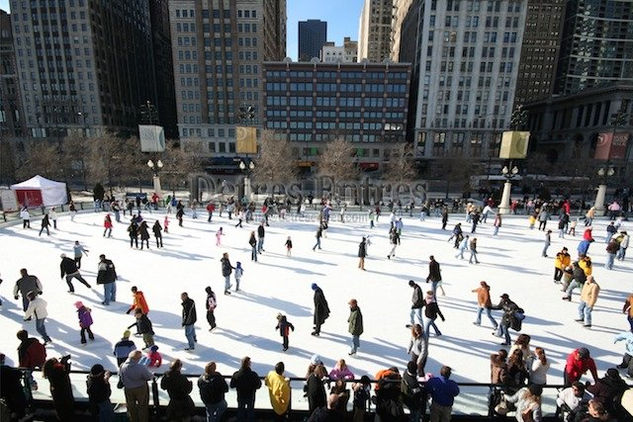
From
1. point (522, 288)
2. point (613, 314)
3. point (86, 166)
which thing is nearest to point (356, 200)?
point (522, 288)

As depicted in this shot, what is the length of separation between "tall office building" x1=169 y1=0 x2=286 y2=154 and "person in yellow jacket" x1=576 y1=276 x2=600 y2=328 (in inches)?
2384

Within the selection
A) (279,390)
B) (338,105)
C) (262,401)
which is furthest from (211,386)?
(338,105)

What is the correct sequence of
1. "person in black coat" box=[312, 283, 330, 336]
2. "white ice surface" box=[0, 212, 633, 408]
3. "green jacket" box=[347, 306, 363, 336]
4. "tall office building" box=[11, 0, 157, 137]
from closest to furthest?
"green jacket" box=[347, 306, 363, 336], "white ice surface" box=[0, 212, 633, 408], "person in black coat" box=[312, 283, 330, 336], "tall office building" box=[11, 0, 157, 137]

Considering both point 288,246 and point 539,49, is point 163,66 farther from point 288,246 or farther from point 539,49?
point 539,49

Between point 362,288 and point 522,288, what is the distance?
5928 millimetres

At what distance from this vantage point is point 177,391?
4.95 m

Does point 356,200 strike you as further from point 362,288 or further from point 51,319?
point 51,319

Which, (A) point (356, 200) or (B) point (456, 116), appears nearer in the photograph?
(A) point (356, 200)

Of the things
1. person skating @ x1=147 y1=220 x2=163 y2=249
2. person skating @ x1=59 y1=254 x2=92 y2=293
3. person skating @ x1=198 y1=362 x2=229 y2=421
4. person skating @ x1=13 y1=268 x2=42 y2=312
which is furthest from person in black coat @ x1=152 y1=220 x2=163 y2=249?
person skating @ x1=198 y1=362 x2=229 y2=421

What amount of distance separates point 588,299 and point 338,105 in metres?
61.5

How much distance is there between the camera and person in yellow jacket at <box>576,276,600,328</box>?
8.62 meters

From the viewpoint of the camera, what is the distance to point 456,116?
65.2 meters

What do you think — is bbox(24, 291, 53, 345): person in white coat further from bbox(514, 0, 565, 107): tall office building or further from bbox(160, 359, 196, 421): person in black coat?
bbox(514, 0, 565, 107): tall office building

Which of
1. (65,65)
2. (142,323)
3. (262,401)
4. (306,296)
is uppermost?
(65,65)
